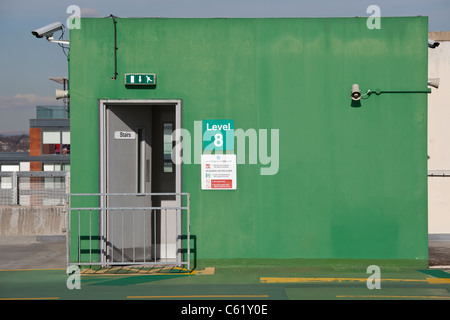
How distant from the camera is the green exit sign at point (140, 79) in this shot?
938 centimetres

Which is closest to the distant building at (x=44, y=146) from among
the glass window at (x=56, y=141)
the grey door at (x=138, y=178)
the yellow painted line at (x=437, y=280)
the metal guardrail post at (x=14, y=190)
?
the glass window at (x=56, y=141)

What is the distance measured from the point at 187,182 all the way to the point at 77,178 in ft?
6.46

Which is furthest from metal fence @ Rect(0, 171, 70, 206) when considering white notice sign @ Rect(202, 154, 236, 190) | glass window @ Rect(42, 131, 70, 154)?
glass window @ Rect(42, 131, 70, 154)

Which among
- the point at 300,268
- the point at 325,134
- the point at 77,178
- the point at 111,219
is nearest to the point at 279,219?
the point at 300,268

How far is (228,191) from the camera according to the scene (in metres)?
9.51

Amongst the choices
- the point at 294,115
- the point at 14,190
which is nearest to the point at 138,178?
the point at 294,115

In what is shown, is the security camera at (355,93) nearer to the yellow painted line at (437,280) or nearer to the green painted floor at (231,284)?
the green painted floor at (231,284)

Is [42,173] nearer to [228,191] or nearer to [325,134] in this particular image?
[228,191]

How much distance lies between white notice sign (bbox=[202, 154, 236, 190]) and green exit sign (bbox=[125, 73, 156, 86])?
Answer: 63.6 inches

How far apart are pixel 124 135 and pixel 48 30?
2.51 meters

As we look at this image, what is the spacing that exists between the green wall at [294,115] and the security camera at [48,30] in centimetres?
101

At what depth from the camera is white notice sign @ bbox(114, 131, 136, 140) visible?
384 inches

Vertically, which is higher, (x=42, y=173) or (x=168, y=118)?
(x=168, y=118)

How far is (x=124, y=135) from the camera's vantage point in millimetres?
9898
